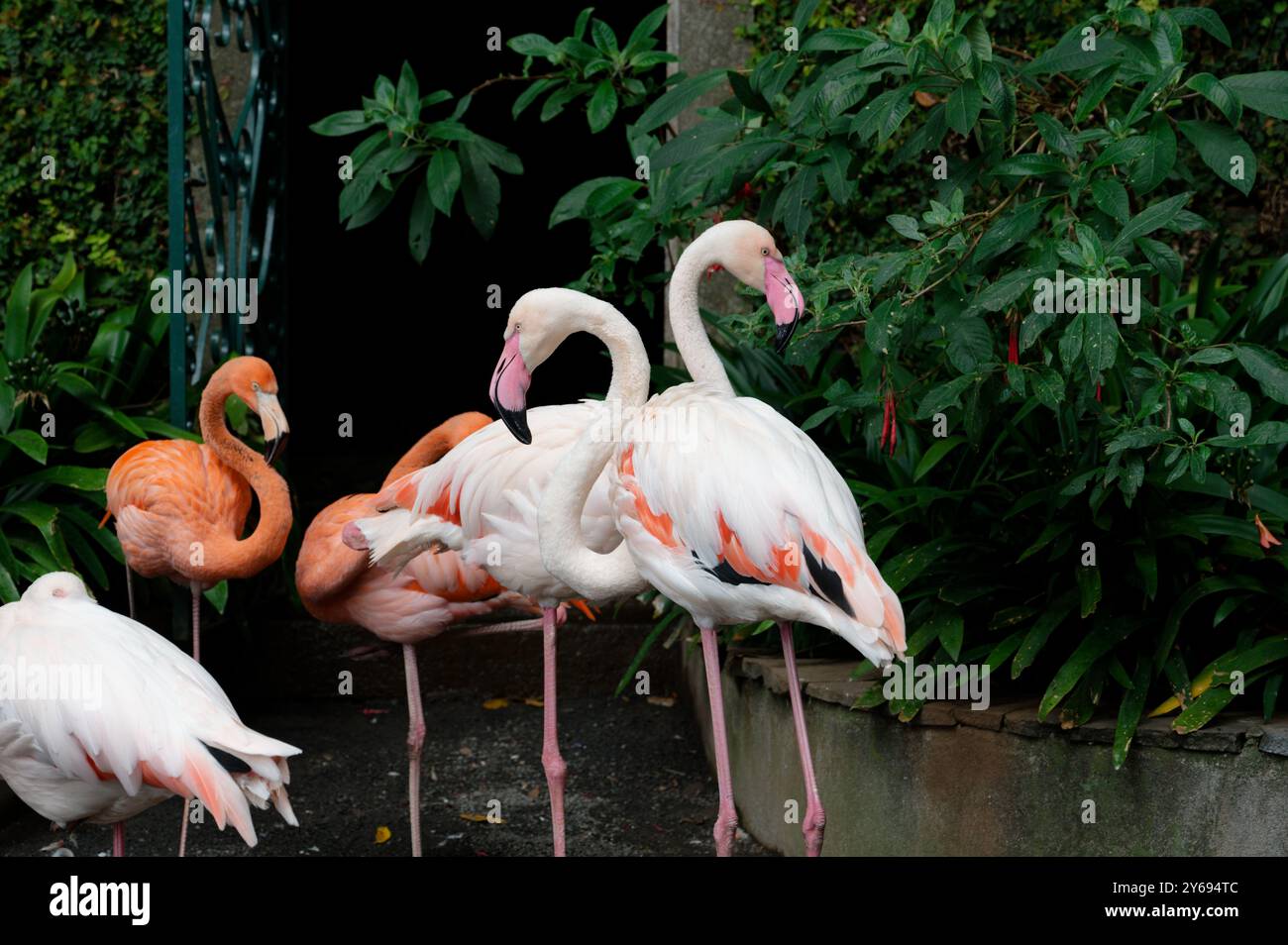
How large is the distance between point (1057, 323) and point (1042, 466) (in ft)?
3.54

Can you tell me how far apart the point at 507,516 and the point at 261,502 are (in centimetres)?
118

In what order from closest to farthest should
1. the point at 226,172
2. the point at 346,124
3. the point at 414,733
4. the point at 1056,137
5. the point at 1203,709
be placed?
1. the point at 1056,137
2. the point at 1203,709
3. the point at 346,124
4. the point at 414,733
5. the point at 226,172

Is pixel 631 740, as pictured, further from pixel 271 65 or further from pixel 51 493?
pixel 271 65

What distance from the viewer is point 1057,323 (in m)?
3.73

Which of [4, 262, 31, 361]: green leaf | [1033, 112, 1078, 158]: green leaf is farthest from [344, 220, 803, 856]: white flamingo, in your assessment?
[4, 262, 31, 361]: green leaf

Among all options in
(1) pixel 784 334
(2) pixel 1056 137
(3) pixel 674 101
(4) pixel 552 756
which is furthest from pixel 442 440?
(2) pixel 1056 137

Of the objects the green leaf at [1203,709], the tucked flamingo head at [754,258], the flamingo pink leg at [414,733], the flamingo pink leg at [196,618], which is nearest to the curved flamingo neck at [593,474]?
the tucked flamingo head at [754,258]

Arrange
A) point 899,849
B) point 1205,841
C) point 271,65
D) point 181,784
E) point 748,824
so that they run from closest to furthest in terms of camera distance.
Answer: point 181,784, point 1205,841, point 899,849, point 748,824, point 271,65

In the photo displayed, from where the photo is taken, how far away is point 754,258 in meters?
3.78

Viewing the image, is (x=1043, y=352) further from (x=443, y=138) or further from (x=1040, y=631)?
(x=443, y=138)

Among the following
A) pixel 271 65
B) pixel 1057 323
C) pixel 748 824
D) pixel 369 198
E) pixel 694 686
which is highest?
pixel 271 65

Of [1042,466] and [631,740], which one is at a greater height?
[1042,466]

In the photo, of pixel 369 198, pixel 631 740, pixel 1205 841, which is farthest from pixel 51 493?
pixel 1205 841

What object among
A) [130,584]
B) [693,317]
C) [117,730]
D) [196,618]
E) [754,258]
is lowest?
[117,730]
